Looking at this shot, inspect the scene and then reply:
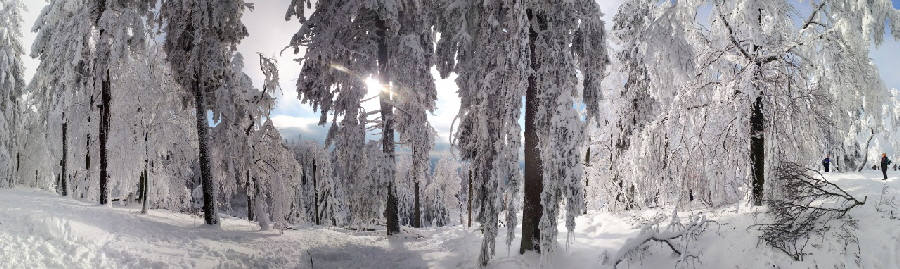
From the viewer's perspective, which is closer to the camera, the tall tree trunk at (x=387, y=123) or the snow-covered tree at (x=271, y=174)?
the tall tree trunk at (x=387, y=123)

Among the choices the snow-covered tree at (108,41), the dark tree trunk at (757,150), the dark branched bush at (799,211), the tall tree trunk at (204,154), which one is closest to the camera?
the dark branched bush at (799,211)

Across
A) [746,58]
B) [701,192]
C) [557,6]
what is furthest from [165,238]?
[746,58]

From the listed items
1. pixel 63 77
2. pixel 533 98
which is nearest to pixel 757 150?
pixel 533 98

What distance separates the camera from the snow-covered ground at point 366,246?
668 centimetres

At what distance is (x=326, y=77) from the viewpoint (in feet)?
45.2

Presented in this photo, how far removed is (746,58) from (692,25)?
1.93 m

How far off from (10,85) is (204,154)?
1677 centimetres

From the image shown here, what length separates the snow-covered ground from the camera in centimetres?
668

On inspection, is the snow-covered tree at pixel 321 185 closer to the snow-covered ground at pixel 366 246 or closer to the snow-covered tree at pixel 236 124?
the snow-covered tree at pixel 236 124

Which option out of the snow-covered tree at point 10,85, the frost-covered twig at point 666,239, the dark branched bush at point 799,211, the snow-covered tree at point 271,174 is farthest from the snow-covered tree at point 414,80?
the snow-covered tree at point 10,85

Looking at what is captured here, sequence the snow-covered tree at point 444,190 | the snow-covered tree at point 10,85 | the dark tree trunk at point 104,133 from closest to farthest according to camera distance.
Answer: the dark tree trunk at point 104,133
the snow-covered tree at point 10,85
the snow-covered tree at point 444,190

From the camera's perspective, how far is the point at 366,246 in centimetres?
1226

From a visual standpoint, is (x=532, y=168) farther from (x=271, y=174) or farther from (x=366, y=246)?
(x=271, y=174)

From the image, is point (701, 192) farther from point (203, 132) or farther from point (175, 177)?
point (175, 177)
